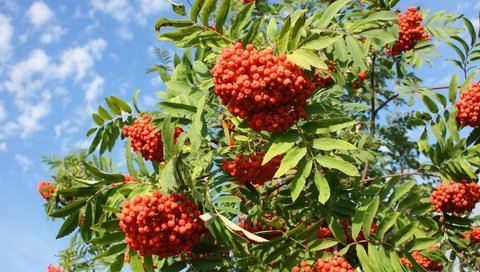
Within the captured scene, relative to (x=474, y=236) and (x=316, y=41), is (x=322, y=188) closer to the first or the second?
(x=316, y=41)

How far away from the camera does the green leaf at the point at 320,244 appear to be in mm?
3061

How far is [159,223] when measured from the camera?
2.82 meters

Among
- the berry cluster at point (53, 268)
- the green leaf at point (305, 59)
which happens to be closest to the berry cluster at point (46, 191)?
the berry cluster at point (53, 268)

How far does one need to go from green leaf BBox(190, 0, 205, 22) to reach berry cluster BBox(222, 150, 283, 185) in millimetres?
1057

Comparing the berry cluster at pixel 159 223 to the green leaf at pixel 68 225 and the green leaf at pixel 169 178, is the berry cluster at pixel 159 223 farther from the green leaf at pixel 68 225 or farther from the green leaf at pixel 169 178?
the green leaf at pixel 68 225

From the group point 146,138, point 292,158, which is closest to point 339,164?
point 292,158

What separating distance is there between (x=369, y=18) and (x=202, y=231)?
170 centimetres

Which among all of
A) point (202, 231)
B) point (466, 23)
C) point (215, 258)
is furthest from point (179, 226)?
point (466, 23)

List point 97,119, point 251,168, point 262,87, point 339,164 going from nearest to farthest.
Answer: point 262,87 → point 339,164 → point 251,168 → point 97,119

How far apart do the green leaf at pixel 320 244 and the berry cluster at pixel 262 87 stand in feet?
2.64

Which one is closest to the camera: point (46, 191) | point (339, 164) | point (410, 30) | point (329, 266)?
point (339, 164)

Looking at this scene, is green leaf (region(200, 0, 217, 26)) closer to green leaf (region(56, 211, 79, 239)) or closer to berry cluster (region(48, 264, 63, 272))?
green leaf (region(56, 211, 79, 239))

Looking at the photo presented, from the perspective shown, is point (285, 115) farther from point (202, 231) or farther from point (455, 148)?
point (455, 148)

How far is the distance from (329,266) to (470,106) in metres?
2.30
